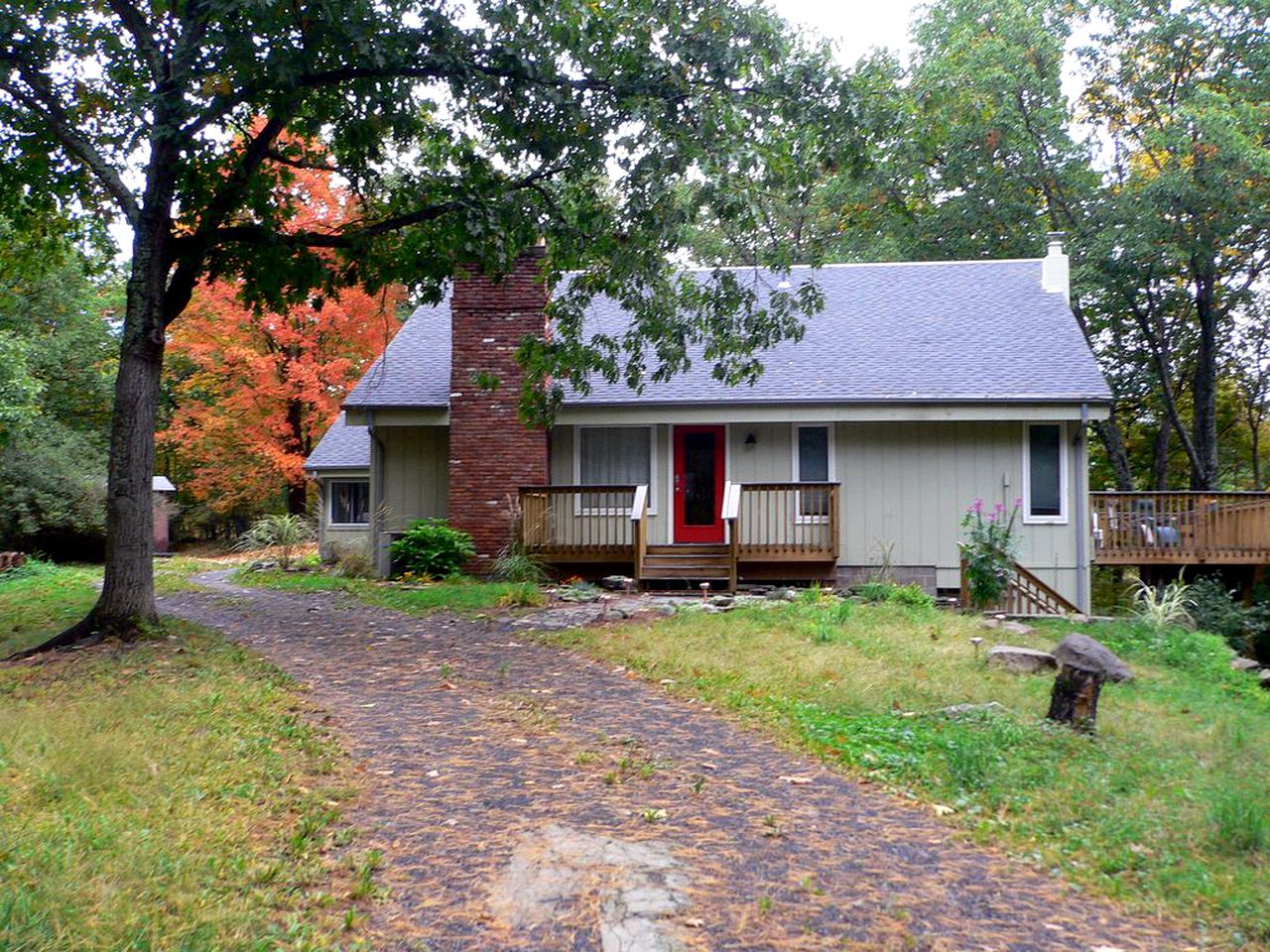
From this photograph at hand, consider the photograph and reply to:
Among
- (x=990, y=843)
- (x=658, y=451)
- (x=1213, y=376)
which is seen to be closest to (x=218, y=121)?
(x=658, y=451)

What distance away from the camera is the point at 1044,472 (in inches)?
615

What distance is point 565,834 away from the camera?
179 inches

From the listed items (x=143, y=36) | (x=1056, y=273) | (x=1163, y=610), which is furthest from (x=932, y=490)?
(x=143, y=36)

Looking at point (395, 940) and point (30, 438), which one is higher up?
point (30, 438)

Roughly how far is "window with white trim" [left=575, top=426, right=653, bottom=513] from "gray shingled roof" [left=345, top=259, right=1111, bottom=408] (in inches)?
25.4

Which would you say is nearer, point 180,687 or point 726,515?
A: point 180,687

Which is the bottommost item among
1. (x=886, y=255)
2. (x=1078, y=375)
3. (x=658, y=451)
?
(x=658, y=451)

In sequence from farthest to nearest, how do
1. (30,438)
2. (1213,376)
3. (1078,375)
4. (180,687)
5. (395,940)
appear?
(1213,376) → (30,438) → (1078,375) → (180,687) → (395,940)

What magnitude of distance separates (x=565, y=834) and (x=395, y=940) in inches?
43.5

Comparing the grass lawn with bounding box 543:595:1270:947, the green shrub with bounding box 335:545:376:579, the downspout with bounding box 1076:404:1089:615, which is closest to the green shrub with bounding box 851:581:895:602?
the grass lawn with bounding box 543:595:1270:947

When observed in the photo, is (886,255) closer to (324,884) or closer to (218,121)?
(218,121)

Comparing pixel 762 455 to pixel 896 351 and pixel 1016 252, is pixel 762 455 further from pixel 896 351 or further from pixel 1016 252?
pixel 1016 252

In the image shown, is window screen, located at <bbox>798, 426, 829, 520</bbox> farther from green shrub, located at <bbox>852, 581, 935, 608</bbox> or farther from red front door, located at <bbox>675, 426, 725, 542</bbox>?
green shrub, located at <bbox>852, 581, 935, 608</bbox>

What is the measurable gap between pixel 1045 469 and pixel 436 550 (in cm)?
899
